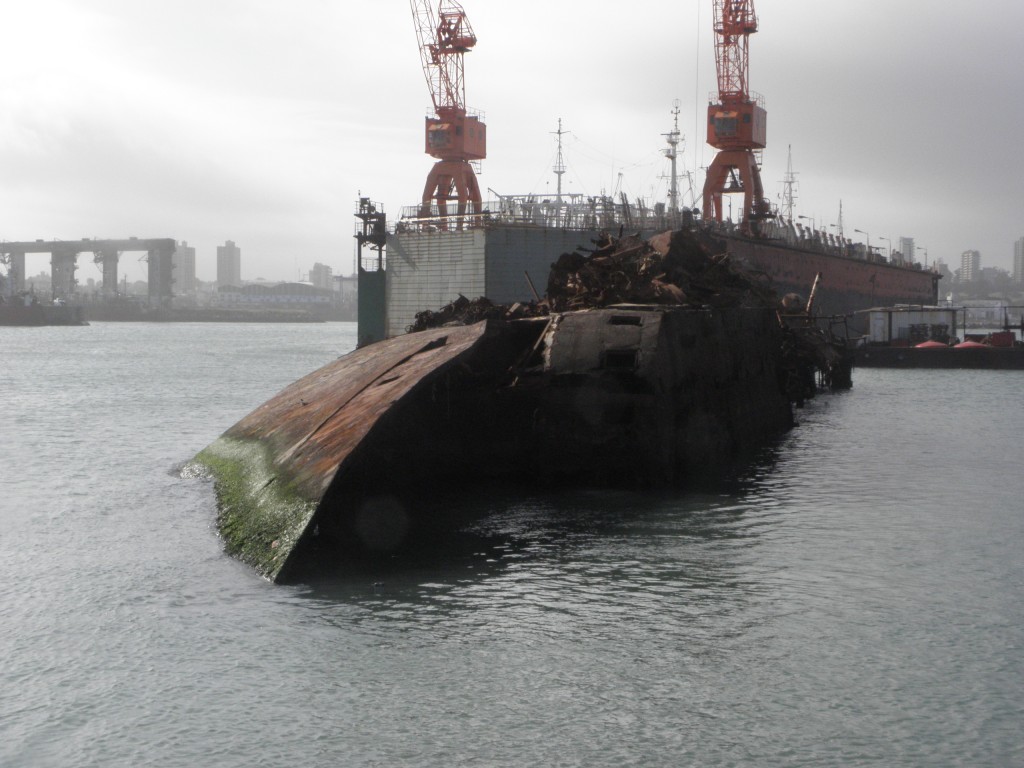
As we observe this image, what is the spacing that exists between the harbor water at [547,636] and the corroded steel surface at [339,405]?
1.56m

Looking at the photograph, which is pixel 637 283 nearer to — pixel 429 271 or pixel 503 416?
pixel 503 416

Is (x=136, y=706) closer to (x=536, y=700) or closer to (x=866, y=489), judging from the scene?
(x=536, y=700)

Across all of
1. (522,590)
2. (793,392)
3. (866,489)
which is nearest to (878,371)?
(793,392)

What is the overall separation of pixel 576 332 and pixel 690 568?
20.7 feet

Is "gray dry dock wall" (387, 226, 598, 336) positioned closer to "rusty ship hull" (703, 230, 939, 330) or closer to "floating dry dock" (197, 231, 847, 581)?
"rusty ship hull" (703, 230, 939, 330)

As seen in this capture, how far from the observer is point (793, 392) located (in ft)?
133

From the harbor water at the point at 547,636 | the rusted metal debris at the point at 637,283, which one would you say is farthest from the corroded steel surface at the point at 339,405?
the rusted metal debris at the point at 637,283

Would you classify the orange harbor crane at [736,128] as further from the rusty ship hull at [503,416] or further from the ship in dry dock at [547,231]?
the rusty ship hull at [503,416]

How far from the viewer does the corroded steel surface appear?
14.2m

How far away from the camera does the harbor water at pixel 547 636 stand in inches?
325

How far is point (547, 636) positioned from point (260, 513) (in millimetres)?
5501

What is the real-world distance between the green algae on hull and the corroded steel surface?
0.72 ft

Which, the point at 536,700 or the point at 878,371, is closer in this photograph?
the point at 536,700

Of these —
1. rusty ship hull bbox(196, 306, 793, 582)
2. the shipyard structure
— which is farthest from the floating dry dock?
the shipyard structure
